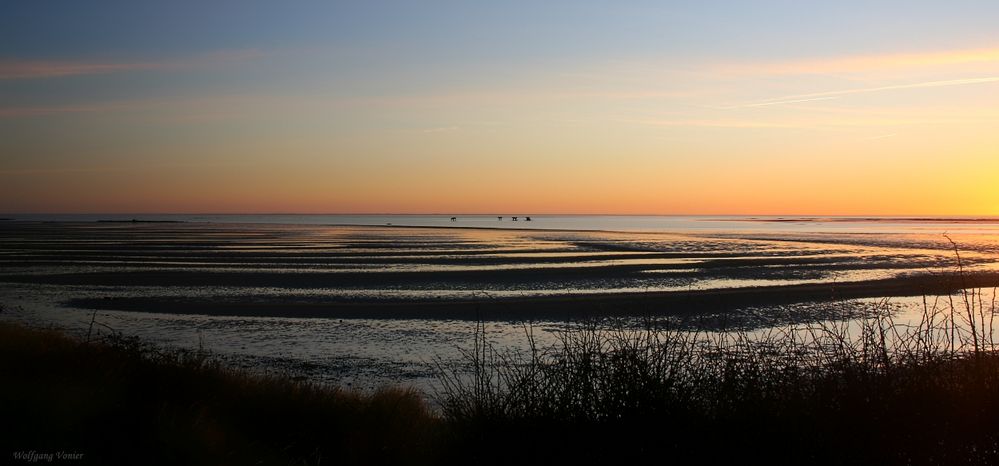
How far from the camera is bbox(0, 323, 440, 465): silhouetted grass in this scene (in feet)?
23.2

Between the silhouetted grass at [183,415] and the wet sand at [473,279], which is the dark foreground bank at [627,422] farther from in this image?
the wet sand at [473,279]

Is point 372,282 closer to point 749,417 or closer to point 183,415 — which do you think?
point 183,415

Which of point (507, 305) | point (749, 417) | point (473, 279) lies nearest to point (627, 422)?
point (749, 417)

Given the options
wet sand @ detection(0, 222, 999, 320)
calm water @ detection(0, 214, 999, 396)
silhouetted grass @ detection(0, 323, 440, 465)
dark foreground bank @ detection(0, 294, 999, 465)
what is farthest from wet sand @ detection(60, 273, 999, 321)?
dark foreground bank @ detection(0, 294, 999, 465)

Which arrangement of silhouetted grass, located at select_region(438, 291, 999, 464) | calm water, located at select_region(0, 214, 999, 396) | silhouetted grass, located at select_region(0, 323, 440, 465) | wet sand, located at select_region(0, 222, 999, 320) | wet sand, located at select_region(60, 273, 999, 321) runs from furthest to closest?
wet sand, located at select_region(0, 222, 999, 320)
wet sand, located at select_region(60, 273, 999, 321)
calm water, located at select_region(0, 214, 999, 396)
silhouetted grass, located at select_region(0, 323, 440, 465)
silhouetted grass, located at select_region(438, 291, 999, 464)

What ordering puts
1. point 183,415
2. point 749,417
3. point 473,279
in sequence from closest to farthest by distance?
point 749,417 → point 183,415 → point 473,279

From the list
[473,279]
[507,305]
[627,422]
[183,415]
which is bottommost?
[507,305]

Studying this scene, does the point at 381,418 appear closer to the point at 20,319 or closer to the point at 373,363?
the point at 373,363

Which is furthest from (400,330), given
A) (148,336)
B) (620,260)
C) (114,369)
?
(620,260)

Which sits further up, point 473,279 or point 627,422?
point 627,422

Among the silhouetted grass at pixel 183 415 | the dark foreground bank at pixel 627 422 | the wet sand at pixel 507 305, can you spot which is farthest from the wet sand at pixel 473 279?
the silhouetted grass at pixel 183 415

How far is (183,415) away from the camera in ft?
26.1

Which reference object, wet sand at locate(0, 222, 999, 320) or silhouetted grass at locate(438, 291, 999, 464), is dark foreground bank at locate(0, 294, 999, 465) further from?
wet sand at locate(0, 222, 999, 320)

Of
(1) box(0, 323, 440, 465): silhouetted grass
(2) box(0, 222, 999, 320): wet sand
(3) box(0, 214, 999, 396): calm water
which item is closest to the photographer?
(1) box(0, 323, 440, 465): silhouetted grass
